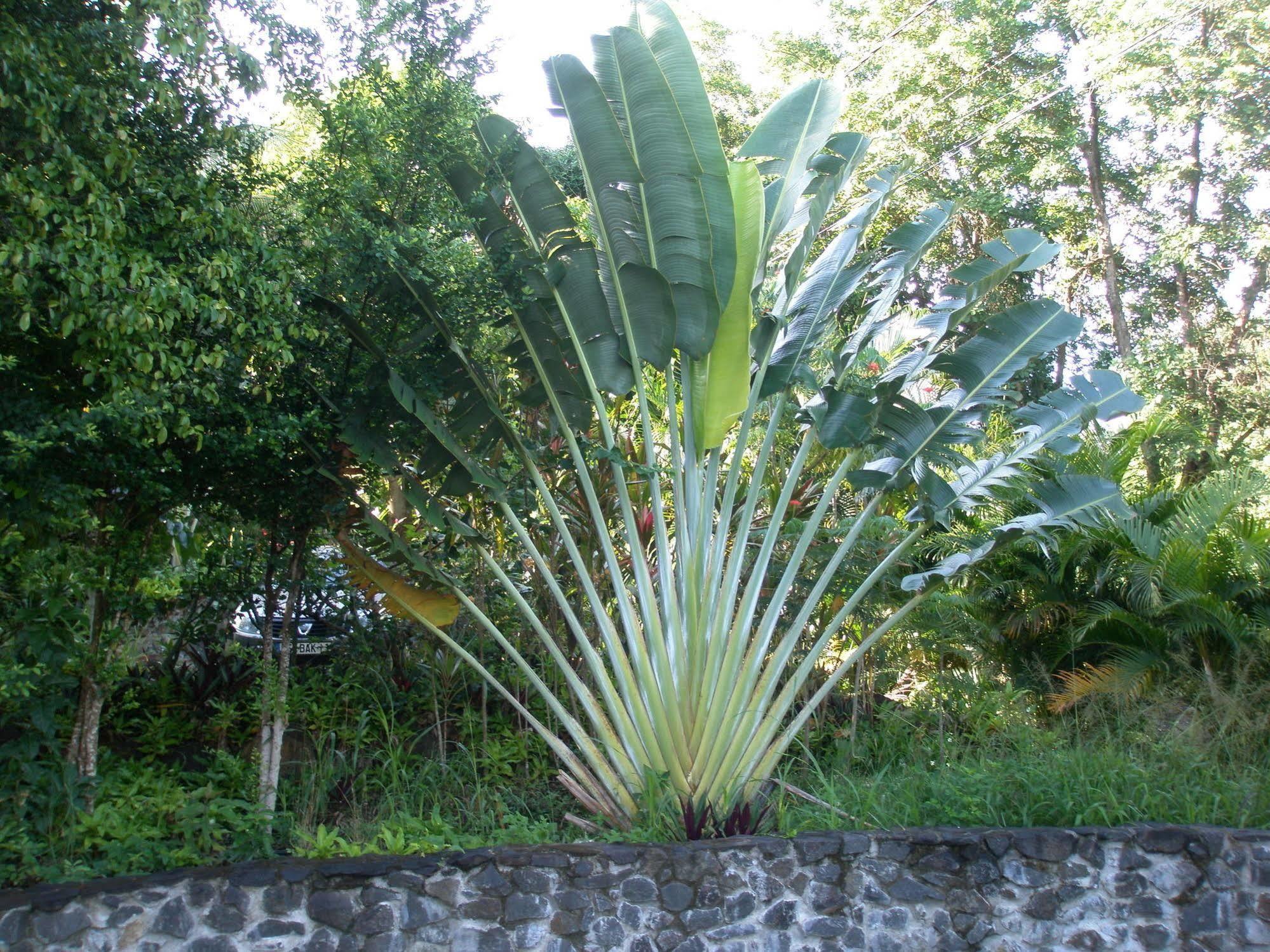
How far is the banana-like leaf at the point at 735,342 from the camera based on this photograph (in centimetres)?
732

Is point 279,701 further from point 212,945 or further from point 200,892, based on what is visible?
point 212,945

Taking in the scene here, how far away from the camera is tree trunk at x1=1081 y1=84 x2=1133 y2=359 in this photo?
657 inches

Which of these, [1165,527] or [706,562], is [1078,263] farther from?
[706,562]

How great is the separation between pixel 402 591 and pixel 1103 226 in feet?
46.5

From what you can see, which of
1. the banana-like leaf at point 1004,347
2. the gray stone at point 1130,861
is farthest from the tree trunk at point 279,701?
the gray stone at point 1130,861

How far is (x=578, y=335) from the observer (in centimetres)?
750

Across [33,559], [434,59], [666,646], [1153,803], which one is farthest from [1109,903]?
[434,59]

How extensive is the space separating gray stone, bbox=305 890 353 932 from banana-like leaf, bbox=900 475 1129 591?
13.4ft

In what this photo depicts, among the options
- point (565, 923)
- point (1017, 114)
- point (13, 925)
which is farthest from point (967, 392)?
point (1017, 114)

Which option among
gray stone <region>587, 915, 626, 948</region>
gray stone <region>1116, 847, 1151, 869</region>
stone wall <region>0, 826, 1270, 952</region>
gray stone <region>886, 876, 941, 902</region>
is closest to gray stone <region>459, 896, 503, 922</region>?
stone wall <region>0, 826, 1270, 952</region>

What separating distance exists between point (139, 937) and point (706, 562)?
3972 mm

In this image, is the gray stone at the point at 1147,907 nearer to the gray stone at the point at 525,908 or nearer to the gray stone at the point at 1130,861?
the gray stone at the point at 1130,861

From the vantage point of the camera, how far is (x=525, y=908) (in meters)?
5.54

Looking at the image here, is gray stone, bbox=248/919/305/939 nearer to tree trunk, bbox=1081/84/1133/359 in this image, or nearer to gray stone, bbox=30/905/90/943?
gray stone, bbox=30/905/90/943
